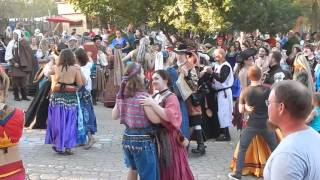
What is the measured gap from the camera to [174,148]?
18.2 feet

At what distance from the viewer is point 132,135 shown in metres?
5.31

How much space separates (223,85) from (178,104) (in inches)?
144

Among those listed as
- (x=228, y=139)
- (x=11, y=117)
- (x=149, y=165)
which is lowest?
(x=228, y=139)

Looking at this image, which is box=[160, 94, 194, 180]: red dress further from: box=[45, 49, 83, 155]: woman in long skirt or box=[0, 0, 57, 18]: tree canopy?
box=[0, 0, 57, 18]: tree canopy

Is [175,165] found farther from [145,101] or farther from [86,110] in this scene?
[86,110]

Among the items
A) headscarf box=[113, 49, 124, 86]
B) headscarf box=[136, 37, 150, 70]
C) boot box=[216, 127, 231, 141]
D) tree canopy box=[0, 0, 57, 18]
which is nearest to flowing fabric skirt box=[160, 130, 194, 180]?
boot box=[216, 127, 231, 141]

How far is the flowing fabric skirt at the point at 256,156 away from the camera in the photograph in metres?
7.03

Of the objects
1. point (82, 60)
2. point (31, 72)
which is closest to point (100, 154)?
point (82, 60)

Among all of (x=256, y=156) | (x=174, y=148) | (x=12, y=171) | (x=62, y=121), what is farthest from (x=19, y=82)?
(x=12, y=171)

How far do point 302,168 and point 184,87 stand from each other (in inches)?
215

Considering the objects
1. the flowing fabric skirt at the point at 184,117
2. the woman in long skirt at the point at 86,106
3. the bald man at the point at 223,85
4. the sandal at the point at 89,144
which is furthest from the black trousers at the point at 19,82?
the flowing fabric skirt at the point at 184,117

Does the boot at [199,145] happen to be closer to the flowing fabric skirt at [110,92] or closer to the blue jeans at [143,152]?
the blue jeans at [143,152]

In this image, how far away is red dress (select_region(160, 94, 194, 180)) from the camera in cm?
541

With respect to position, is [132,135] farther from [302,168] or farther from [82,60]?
[82,60]
